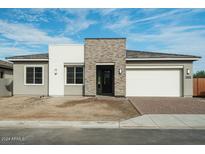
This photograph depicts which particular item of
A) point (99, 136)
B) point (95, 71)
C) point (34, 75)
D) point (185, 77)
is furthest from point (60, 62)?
point (99, 136)

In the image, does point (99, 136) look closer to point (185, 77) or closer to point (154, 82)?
point (154, 82)

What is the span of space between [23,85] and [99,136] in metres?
15.9

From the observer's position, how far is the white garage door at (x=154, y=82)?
21.6m

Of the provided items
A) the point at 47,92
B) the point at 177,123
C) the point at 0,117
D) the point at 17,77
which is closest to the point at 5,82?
the point at 17,77

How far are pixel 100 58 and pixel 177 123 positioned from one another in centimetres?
1211

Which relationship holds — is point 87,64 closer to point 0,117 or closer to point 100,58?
point 100,58

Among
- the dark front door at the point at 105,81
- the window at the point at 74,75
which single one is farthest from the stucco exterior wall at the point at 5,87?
the dark front door at the point at 105,81

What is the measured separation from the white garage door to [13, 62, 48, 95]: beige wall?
24.5ft

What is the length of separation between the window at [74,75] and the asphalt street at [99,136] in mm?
12881

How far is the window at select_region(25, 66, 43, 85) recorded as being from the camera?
22156 mm

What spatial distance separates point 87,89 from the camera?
69.9 ft

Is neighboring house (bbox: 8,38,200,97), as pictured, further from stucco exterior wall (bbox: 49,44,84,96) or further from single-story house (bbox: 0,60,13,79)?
single-story house (bbox: 0,60,13,79)

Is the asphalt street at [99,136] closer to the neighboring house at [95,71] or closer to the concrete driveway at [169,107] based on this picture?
the concrete driveway at [169,107]
